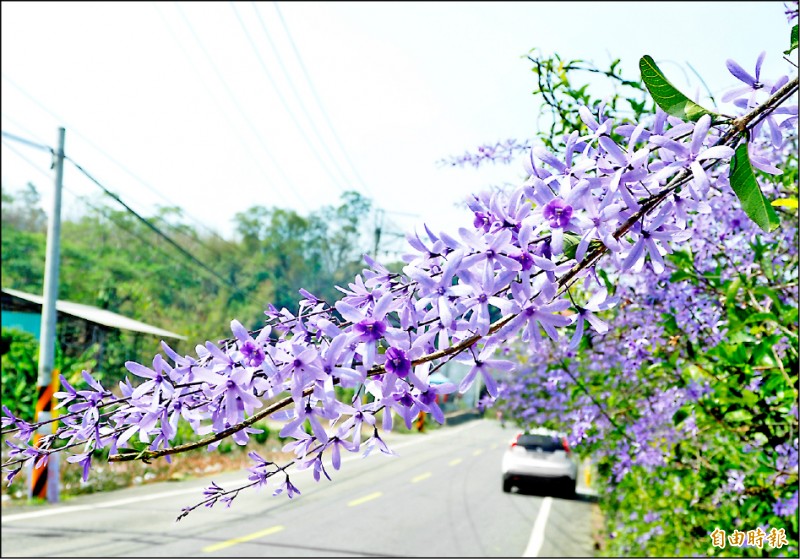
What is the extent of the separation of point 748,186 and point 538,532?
1098 cm

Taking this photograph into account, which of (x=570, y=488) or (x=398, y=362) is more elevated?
(x=398, y=362)

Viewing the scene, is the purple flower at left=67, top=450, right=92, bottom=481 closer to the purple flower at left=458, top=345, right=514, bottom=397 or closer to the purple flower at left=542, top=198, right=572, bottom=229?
the purple flower at left=458, top=345, right=514, bottom=397

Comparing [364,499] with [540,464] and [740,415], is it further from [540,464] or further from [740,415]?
[740,415]

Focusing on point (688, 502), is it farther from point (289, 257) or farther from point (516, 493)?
point (289, 257)

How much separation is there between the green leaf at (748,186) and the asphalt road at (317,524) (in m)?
6.91

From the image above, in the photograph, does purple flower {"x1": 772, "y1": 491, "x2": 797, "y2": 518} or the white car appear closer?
purple flower {"x1": 772, "y1": 491, "x2": 797, "y2": 518}

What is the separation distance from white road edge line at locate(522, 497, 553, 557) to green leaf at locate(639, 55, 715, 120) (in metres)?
9.13

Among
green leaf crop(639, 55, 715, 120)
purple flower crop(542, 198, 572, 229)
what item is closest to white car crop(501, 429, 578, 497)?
green leaf crop(639, 55, 715, 120)

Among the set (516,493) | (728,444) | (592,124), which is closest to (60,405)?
(592,124)

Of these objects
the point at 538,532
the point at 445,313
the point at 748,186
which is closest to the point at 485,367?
the point at 445,313

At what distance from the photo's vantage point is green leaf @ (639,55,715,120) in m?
1.02

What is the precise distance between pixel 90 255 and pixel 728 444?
22144 millimetres

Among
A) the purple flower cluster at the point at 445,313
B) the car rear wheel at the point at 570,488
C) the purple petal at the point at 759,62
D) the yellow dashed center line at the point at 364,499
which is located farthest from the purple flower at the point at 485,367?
the car rear wheel at the point at 570,488

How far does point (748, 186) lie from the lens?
1019 mm
